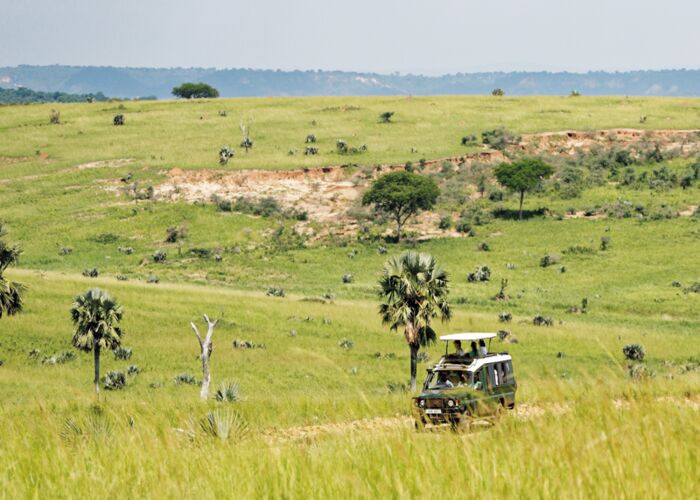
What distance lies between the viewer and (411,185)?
10281 centimetres

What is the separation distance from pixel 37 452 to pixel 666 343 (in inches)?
2326

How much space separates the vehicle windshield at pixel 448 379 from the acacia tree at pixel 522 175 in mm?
90854

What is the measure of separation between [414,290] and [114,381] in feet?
63.9

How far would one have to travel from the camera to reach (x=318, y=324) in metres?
65.7

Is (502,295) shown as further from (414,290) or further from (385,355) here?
(414,290)

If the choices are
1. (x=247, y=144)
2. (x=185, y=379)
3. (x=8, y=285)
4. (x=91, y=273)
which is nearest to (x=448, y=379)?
(x=185, y=379)

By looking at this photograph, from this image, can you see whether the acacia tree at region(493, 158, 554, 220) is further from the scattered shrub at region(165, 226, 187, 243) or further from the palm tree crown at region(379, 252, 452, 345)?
the palm tree crown at region(379, 252, 452, 345)

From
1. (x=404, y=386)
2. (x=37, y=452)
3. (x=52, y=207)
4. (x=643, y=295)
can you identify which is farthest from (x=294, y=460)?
(x=52, y=207)

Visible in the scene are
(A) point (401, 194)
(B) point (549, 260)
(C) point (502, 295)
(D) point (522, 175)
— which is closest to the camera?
(C) point (502, 295)

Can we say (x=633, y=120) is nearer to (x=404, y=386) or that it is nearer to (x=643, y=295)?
(x=643, y=295)

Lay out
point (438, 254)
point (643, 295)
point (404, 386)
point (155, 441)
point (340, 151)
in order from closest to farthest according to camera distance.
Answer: point (155, 441), point (404, 386), point (643, 295), point (438, 254), point (340, 151)

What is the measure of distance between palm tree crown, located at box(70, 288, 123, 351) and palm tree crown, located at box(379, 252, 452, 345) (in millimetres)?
16829

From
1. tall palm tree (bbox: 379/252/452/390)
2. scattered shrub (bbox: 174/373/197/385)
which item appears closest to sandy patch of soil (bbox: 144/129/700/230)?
scattered shrub (bbox: 174/373/197/385)

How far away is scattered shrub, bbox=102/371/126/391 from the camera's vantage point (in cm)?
4941
